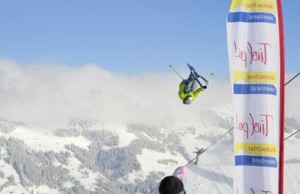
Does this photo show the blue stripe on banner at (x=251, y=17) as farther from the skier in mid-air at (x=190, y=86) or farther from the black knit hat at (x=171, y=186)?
the skier in mid-air at (x=190, y=86)

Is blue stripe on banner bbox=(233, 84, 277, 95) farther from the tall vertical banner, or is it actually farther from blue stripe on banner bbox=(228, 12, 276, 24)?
blue stripe on banner bbox=(228, 12, 276, 24)

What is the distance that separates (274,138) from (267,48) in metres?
1.34

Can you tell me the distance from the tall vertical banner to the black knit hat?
10.3 feet

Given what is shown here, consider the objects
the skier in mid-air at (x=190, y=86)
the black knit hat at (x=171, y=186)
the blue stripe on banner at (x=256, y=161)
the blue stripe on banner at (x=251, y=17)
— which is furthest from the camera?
the skier in mid-air at (x=190, y=86)

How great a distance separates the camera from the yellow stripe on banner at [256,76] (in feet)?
27.0

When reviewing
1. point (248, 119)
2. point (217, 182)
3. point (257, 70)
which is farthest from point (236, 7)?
point (217, 182)

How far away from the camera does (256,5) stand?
8.66 meters

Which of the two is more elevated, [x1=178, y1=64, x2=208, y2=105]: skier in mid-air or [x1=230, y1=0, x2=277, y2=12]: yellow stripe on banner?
[x1=230, y1=0, x2=277, y2=12]: yellow stripe on banner

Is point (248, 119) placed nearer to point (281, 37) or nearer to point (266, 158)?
point (266, 158)

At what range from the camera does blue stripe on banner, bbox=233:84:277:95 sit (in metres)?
8.23

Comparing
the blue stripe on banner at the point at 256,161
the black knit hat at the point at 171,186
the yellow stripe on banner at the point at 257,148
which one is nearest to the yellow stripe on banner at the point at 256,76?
the yellow stripe on banner at the point at 257,148

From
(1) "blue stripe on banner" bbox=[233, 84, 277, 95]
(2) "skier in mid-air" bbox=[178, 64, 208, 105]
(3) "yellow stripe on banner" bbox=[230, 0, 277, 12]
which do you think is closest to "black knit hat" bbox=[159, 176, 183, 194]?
(1) "blue stripe on banner" bbox=[233, 84, 277, 95]

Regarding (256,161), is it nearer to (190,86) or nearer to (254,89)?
(254,89)

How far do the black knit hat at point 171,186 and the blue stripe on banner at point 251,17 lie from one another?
155 inches
